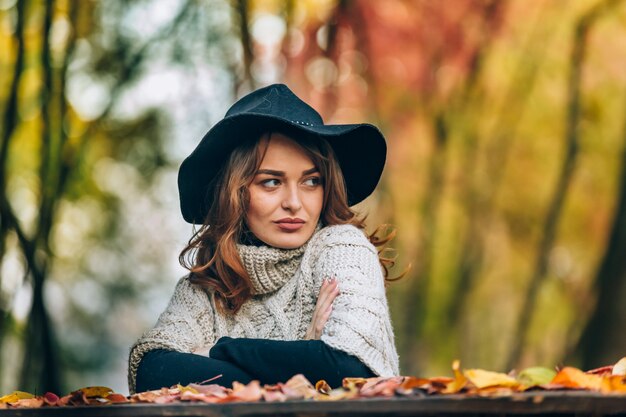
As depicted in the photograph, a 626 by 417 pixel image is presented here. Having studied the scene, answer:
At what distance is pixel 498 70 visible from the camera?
14414 mm

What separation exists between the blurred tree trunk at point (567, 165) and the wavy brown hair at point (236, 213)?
9751mm

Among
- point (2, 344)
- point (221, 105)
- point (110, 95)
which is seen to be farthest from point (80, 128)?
point (2, 344)

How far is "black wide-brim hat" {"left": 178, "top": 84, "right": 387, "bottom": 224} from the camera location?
3809 mm

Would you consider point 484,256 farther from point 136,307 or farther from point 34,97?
point 34,97

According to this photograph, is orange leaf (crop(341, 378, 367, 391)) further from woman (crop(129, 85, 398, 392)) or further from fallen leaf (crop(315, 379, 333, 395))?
woman (crop(129, 85, 398, 392))

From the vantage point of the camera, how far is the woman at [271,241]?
142 inches

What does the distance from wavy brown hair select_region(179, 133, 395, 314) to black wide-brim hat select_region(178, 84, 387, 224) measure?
59 mm

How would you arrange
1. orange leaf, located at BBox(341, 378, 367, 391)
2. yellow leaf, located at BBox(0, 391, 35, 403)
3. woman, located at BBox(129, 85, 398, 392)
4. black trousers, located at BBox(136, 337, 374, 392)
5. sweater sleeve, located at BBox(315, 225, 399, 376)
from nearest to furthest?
orange leaf, located at BBox(341, 378, 367, 391) → yellow leaf, located at BBox(0, 391, 35, 403) → black trousers, located at BBox(136, 337, 374, 392) → sweater sleeve, located at BBox(315, 225, 399, 376) → woman, located at BBox(129, 85, 398, 392)

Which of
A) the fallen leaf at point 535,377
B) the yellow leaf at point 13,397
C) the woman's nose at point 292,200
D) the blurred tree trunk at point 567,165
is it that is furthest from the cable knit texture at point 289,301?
the blurred tree trunk at point 567,165

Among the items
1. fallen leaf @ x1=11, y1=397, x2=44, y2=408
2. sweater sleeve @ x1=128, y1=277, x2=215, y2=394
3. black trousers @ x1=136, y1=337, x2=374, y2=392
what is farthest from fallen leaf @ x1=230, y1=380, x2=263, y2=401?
sweater sleeve @ x1=128, y1=277, x2=215, y2=394

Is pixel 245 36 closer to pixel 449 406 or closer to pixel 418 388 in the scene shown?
pixel 418 388

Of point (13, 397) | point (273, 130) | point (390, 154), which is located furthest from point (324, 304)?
point (390, 154)

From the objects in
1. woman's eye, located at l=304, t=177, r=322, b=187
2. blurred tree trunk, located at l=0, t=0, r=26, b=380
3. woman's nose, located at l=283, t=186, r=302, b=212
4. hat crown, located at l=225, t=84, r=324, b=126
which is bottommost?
woman's nose, located at l=283, t=186, r=302, b=212

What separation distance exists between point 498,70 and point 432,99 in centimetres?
93
